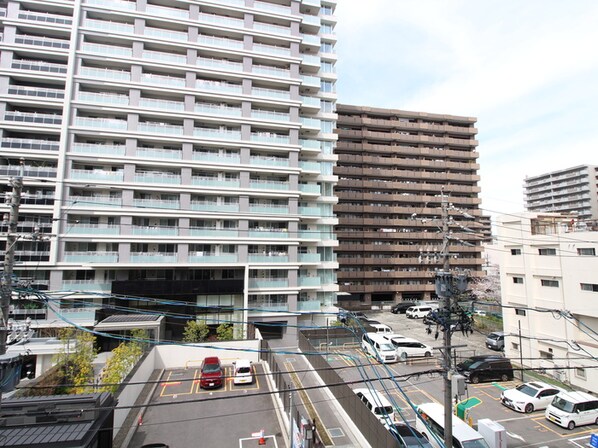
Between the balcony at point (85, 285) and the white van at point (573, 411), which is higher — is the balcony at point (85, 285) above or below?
above

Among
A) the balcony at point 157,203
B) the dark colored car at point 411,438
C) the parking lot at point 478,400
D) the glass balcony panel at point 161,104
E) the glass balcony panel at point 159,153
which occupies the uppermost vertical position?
the glass balcony panel at point 161,104

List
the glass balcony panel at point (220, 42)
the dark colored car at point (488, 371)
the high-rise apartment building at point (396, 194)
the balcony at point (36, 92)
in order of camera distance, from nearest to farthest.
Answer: the dark colored car at point (488, 371)
the balcony at point (36, 92)
the glass balcony panel at point (220, 42)
the high-rise apartment building at point (396, 194)

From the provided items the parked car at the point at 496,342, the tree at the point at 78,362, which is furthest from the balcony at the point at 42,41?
the parked car at the point at 496,342

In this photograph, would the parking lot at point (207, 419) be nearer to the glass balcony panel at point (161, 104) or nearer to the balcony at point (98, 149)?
the balcony at point (98, 149)

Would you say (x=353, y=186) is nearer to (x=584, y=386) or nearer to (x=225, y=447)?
(x=584, y=386)

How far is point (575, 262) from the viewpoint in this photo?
22.4m

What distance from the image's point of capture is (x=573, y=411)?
56.2 ft

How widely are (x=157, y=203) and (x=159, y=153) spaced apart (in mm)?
4652

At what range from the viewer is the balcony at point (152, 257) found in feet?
94.5

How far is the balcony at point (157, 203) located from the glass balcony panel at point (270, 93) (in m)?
13.8

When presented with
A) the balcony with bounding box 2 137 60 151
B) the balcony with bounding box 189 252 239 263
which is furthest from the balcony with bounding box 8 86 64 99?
the balcony with bounding box 189 252 239 263

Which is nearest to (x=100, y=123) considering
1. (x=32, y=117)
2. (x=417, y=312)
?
(x=32, y=117)

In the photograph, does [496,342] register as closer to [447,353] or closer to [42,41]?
[447,353]

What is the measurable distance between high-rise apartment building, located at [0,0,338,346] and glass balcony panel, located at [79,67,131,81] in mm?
128
